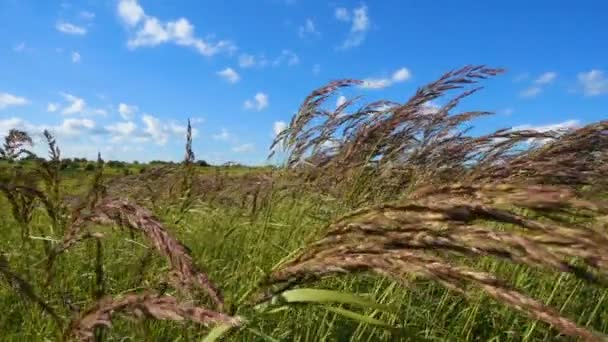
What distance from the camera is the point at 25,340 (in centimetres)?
211

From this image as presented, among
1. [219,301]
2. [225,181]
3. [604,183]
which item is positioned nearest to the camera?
[219,301]

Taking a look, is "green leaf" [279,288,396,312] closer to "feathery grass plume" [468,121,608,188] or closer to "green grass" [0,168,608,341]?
"green grass" [0,168,608,341]

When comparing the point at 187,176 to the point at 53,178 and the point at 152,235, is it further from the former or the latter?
the point at 152,235

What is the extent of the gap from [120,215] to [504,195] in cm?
85

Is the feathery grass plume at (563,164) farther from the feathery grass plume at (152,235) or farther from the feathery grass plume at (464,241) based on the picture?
the feathery grass plume at (152,235)

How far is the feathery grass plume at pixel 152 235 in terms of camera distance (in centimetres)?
111

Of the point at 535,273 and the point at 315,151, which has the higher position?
the point at 315,151

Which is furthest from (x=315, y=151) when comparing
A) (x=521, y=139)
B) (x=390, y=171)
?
(x=521, y=139)

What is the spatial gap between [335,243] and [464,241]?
31 cm

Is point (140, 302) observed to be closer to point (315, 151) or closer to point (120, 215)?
point (120, 215)

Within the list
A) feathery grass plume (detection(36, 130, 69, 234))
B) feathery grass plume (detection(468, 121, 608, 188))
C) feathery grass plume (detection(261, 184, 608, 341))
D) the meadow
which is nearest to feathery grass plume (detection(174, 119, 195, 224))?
the meadow

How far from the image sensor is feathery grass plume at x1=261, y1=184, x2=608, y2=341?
3.25 feet

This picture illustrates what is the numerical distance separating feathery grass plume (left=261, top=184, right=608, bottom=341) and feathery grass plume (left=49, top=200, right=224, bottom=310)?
0.91 ft

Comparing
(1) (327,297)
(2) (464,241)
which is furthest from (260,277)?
(2) (464,241)
